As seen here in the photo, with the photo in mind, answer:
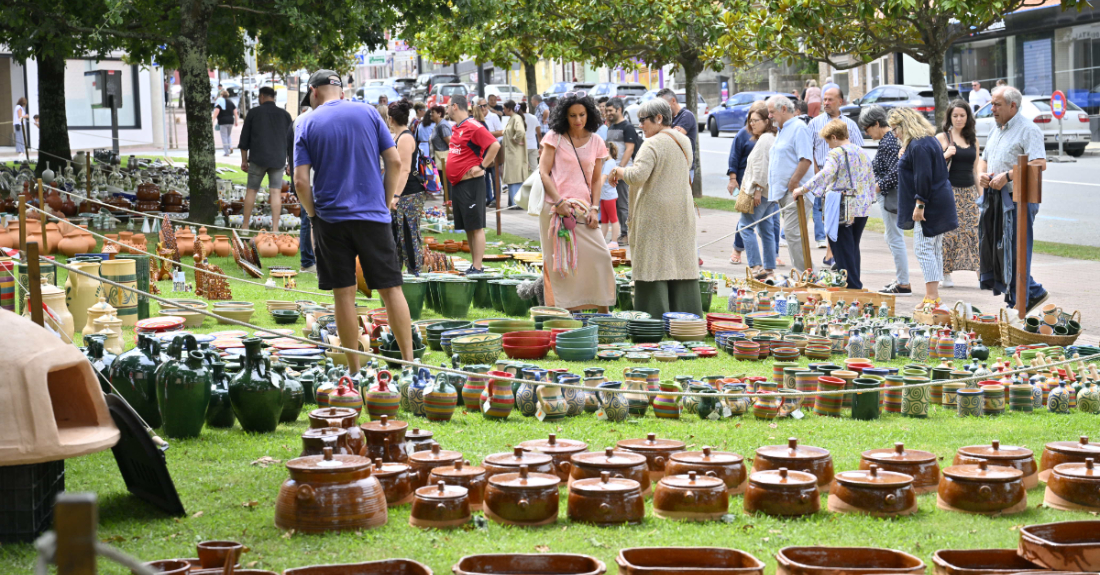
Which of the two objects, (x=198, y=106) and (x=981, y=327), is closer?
(x=981, y=327)

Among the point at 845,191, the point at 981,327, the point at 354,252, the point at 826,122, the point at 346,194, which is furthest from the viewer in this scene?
the point at 826,122

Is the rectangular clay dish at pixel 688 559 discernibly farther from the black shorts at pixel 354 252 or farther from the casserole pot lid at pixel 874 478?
the black shorts at pixel 354 252

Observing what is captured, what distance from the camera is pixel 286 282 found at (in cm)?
1084

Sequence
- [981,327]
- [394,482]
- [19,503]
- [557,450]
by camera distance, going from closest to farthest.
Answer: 1. [19,503]
2. [394,482]
3. [557,450]
4. [981,327]

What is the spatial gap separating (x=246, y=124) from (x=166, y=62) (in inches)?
197

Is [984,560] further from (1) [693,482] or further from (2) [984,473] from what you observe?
(1) [693,482]

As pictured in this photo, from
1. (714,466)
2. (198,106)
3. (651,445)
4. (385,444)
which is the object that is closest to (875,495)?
(714,466)

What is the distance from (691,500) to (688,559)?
0.74 metres

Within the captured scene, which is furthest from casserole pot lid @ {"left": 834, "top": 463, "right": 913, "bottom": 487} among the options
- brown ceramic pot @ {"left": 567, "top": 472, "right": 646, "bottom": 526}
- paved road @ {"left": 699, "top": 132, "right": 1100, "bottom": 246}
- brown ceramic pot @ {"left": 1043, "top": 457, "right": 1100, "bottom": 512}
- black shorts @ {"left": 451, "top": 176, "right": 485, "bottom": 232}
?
paved road @ {"left": 699, "top": 132, "right": 1100, "bottom": 246}

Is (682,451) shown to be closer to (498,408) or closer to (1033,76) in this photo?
(498,408)

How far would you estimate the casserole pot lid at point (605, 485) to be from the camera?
4.20 metres

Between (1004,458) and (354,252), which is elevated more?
(354,252)

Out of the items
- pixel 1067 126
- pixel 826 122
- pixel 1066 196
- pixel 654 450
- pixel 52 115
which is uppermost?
pixel 52 115

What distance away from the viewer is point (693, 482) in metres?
4.27
